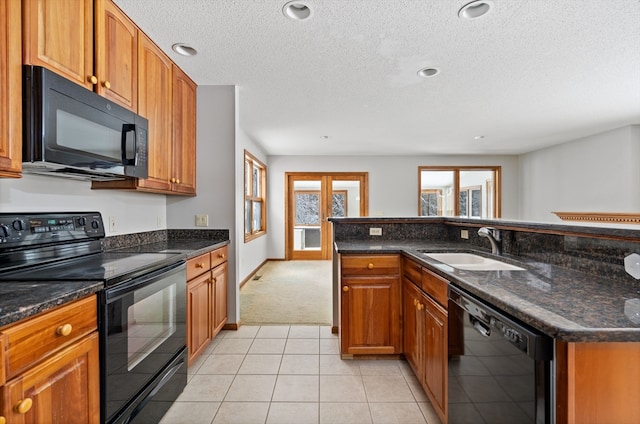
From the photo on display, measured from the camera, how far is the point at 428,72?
8.59 feet

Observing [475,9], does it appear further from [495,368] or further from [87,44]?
[87,44]

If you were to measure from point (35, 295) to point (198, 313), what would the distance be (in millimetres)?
1233

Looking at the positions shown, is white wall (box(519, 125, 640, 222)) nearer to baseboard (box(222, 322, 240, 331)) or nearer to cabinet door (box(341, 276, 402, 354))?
cabinet door (box(341, 276, 402, 354))

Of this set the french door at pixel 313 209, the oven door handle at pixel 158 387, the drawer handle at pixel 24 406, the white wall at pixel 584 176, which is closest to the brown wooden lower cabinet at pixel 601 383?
the drawer handle at pixel 24 406

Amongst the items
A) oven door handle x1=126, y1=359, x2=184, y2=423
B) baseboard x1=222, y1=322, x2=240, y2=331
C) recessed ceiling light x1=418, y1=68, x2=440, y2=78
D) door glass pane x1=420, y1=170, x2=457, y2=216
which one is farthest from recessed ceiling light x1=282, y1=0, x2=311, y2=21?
door glass pane x1=420, y1=170, x2=457, y2=216

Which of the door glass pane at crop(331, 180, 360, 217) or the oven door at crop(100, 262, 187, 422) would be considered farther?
the door glass pane at crop(331, 180, 360, 217)

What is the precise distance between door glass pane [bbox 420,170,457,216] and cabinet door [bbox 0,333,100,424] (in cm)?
656

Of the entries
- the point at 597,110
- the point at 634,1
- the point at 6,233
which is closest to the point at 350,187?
the point at 597,110

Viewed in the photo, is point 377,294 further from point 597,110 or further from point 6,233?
point 597,110

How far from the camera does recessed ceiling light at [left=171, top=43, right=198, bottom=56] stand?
7.07ft

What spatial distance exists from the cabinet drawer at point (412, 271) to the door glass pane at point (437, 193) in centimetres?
503

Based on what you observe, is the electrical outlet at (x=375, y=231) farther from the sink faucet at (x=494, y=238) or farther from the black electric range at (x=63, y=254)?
the black electric range at (x=63, y=254)

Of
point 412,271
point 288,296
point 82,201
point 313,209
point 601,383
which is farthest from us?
point 313,209

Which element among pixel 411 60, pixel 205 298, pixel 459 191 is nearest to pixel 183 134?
pixel 205 298
